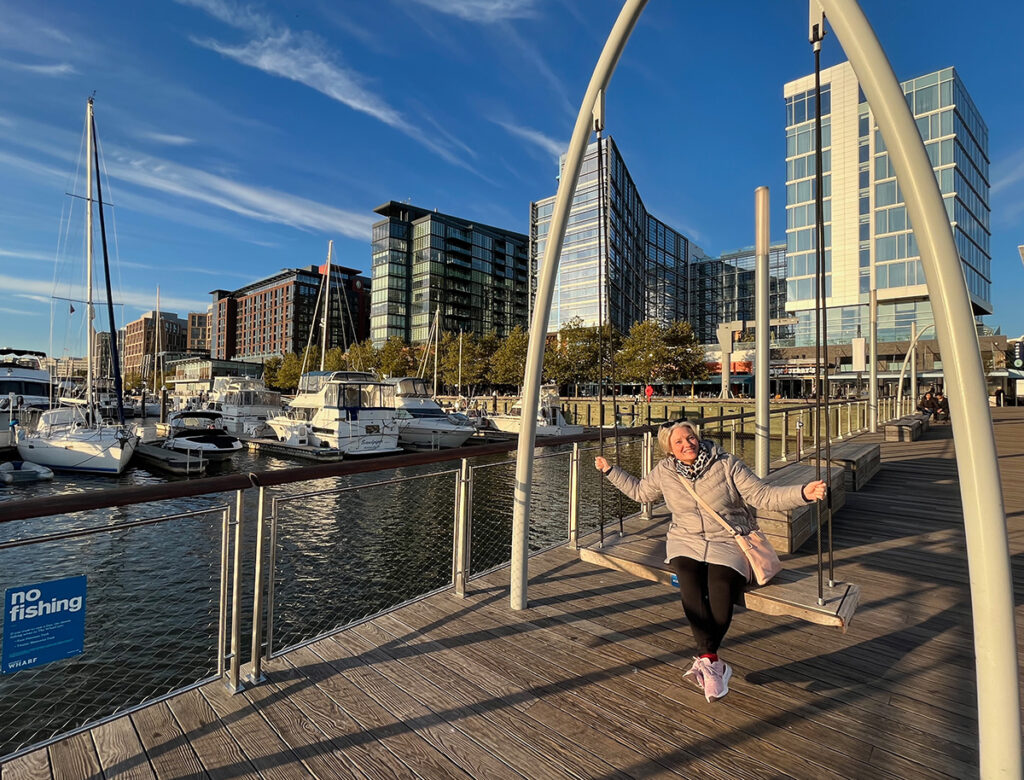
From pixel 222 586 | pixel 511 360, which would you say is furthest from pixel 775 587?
pixel 511 360

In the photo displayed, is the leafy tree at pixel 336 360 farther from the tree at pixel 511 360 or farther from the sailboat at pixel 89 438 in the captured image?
the sailboat at pixel 89 438

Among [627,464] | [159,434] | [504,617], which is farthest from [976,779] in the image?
[159,434]

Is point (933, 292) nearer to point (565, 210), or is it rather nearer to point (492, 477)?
point (565, 210)

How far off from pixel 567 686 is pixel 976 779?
1.69 m

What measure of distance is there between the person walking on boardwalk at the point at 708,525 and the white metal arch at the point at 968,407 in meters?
0.77

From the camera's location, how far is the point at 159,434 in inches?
1254

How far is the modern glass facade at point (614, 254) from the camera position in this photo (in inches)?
2389

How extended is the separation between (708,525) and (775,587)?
58 cm

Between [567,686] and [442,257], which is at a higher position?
[442,257]

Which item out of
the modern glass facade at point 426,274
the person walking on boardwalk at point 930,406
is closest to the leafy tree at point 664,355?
the person walking on boardwalk at point 930,406

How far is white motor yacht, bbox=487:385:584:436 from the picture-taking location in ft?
97.3

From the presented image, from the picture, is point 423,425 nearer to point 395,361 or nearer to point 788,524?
point 788,524

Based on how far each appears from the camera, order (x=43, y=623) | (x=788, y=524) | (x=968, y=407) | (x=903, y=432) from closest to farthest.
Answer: (x=968, y=407) < (x=43, y=623) < (x=788, y=524) < (x=903, y=432)

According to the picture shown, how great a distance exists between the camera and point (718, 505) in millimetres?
2959
